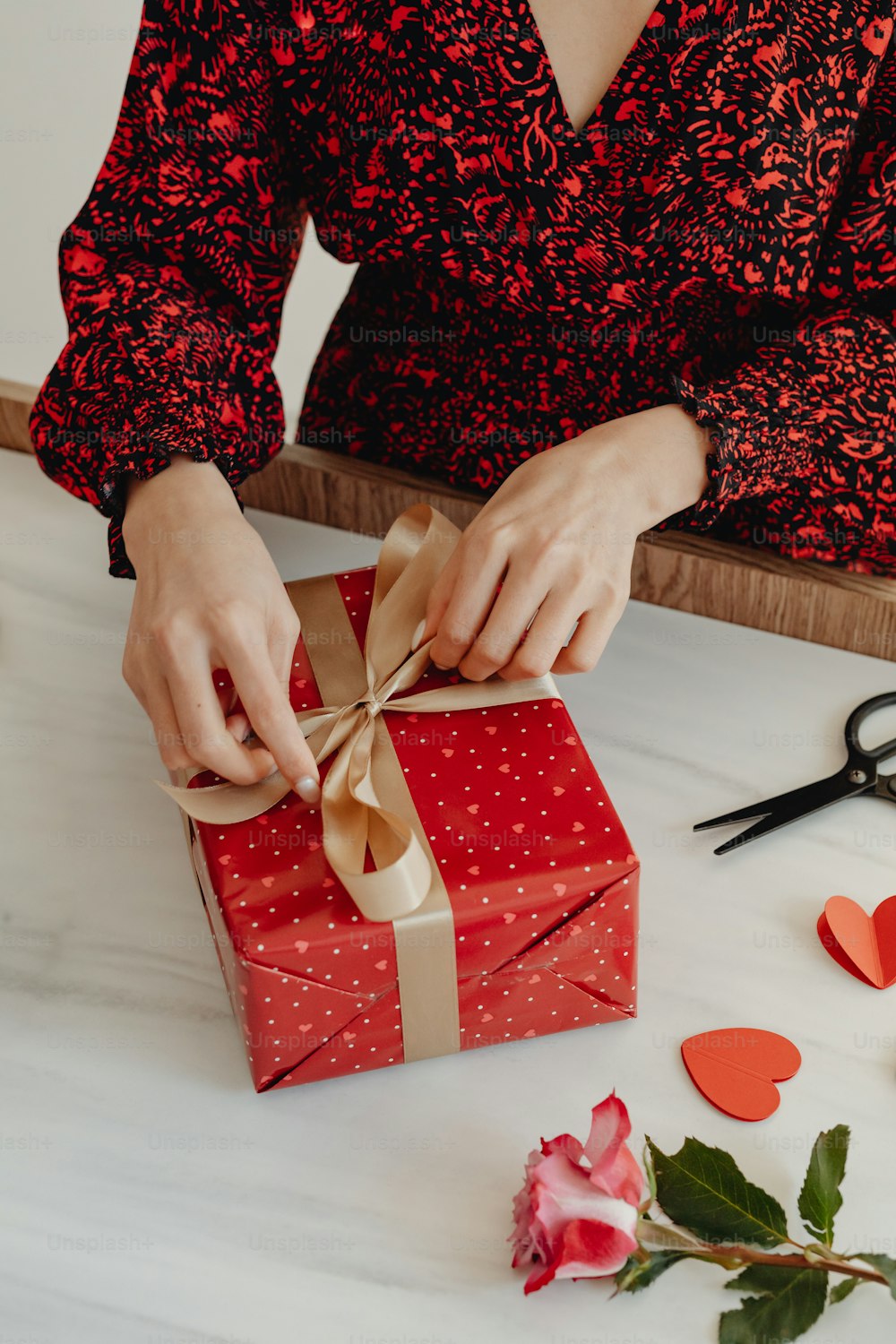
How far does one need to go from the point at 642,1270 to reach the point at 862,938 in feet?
0.71

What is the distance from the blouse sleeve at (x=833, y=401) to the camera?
0.73m

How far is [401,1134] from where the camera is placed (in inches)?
22.5

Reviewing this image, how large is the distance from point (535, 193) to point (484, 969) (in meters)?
0.48

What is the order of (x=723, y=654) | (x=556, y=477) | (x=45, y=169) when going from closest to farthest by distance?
(x=556, y=477) → (x=723, y=654) → (x=45, y=169)

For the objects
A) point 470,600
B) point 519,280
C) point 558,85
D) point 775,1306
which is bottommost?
point 775,1306

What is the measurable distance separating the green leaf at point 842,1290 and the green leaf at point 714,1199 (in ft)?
0.09

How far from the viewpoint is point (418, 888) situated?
549 mm

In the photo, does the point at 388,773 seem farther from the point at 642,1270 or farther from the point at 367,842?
the point at 642,1270

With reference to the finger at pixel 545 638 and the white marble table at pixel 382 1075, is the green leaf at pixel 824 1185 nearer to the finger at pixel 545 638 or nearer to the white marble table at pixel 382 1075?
the white marble table at pixel 382 1075

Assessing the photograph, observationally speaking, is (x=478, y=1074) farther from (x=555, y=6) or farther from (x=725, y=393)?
(x=555, y=6)

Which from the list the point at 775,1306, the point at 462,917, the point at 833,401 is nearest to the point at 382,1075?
the point at 462,917

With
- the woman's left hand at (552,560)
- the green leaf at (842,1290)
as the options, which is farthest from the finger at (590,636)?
the green leaf at (842,1290)

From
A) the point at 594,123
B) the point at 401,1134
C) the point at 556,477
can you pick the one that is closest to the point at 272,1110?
the point at 401,1134

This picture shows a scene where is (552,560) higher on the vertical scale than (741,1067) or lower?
higher
